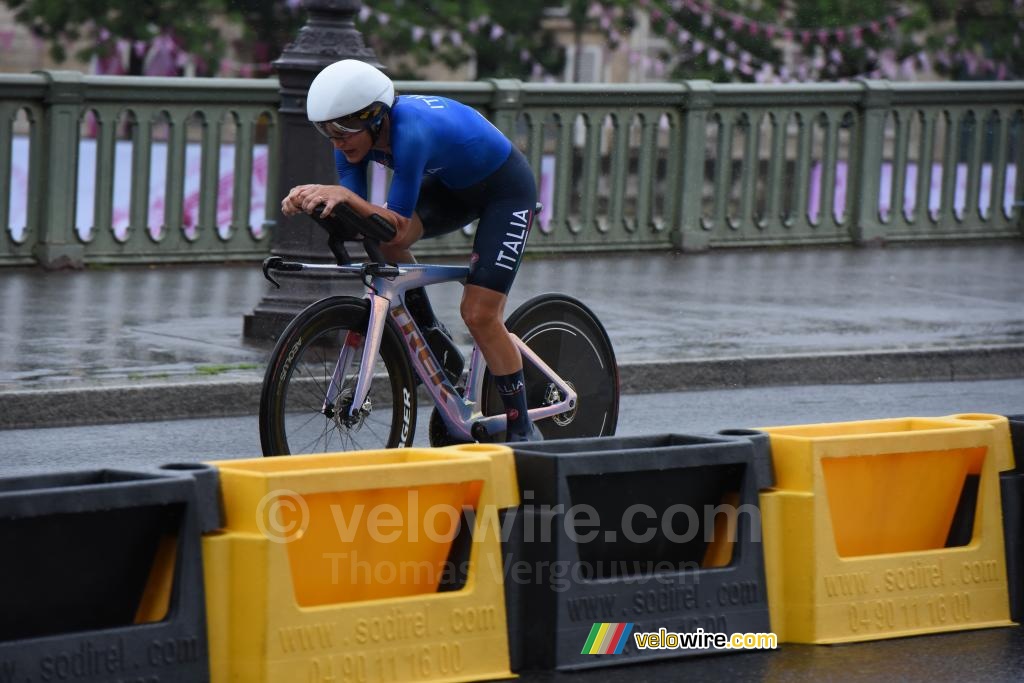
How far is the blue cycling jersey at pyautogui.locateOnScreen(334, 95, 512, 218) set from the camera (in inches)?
272

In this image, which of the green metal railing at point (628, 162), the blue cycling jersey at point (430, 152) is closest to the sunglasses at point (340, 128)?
the blue cycling jersey at point (430, 152)

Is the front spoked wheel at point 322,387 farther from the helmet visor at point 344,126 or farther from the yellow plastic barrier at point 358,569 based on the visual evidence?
the yellow plastic barrier at point 358,569

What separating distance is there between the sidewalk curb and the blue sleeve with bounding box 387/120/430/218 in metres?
2.97

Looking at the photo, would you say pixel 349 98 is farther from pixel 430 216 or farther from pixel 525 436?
pixel 525 436

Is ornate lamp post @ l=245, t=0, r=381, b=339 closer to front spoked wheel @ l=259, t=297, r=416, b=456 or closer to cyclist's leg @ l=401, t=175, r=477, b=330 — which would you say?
cyclist's leg @ l=401, t=175, r=477, b=330

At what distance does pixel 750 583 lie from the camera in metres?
5.84

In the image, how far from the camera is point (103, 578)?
4984 millimetres

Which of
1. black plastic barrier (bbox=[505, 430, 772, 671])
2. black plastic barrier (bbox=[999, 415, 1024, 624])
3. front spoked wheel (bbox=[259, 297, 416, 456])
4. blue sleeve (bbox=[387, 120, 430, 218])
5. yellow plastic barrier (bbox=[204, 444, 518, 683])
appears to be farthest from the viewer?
front spoked wheel (bbox=[259, 297, 416, 456])

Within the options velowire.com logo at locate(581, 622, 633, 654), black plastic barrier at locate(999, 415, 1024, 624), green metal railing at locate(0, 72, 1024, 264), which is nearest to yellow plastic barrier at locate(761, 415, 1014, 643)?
black plastic barrier at locate(999, 415, 1024, 624)

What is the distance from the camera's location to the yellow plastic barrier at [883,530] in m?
5.89

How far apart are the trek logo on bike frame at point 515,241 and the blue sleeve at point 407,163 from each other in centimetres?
48

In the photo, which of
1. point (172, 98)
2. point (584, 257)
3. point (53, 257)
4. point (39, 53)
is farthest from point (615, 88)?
point (39, 53)

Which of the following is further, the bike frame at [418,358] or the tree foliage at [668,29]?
A: the tree foliage at [668,29]

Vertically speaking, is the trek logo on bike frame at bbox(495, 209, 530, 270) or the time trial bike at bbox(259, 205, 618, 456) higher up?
the trek logo on bike frame at bbox(495, 209, 530, 270)
